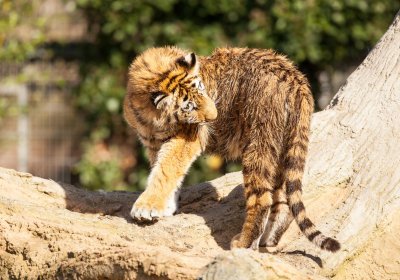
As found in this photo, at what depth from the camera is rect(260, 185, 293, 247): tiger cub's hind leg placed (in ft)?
18.4

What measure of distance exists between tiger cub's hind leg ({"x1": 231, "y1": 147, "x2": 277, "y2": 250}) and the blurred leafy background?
14.6 feet

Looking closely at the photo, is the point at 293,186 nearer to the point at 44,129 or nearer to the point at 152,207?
the point at 152,207

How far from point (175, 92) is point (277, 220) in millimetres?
1122

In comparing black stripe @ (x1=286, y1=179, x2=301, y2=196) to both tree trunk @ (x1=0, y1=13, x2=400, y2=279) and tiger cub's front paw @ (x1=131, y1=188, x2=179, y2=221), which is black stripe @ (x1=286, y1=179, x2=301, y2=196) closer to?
tree trunk @ (x1=0, y1=13, x2=400, y2=279)

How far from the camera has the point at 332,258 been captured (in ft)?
16.2

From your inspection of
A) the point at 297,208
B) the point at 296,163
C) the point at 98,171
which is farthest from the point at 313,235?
the point at 98,171

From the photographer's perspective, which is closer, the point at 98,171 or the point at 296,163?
the point at 296,163

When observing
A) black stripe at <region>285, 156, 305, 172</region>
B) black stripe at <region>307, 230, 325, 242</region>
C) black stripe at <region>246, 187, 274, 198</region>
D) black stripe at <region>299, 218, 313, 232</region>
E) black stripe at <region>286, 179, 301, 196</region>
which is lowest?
black stripe at <region>307, 230, 325, 242</region>

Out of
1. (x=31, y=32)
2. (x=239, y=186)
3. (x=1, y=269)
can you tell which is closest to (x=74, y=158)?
(x=31, y=32)

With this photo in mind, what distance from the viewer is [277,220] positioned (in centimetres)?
565

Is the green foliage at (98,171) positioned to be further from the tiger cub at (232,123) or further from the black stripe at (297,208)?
the black stripe at (297,208)

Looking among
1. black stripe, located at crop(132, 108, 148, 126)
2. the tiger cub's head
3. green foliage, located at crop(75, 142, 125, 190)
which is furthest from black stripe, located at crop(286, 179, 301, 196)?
green foliage, located at crop(75, 142, 125, 190)

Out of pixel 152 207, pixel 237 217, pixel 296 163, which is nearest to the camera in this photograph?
pixel 296 163

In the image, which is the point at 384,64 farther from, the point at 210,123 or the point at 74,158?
the point at 74,158
